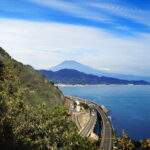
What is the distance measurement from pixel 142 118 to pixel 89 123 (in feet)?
112

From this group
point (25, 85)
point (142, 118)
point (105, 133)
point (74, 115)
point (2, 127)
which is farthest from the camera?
point (142, 118)

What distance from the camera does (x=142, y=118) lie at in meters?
83.9

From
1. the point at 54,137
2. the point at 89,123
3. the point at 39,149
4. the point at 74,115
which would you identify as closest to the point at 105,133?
the point at 89,123

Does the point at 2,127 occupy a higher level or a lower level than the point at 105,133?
higher

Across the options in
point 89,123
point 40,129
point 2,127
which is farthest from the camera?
point 89,123

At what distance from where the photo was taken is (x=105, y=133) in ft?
171

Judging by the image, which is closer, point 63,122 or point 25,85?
point 63,122

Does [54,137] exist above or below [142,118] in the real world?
above

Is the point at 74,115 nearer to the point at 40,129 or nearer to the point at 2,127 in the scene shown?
the point at 40,129

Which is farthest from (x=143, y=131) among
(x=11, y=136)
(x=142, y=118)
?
(x=11, y=136)

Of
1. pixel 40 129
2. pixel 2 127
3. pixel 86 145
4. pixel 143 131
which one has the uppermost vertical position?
pixel 2 127

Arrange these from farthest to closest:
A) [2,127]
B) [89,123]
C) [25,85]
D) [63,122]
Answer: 1. [89,123]
2. [25,85]
3. [63,122]
4. [2,127]

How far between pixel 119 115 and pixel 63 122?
229ft

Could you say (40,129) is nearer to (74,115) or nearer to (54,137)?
(54,137)
